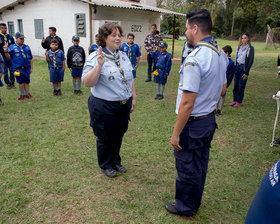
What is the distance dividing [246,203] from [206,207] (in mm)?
523

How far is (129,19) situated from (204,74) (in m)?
13.2

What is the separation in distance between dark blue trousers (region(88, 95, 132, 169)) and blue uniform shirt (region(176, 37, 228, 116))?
38.7 inches

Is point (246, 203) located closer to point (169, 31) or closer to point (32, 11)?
point (32, 11)

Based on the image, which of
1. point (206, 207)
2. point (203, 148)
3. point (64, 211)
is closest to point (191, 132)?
point (203, 148)

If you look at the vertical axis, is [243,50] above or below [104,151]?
above

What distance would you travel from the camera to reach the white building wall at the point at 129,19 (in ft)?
40.9

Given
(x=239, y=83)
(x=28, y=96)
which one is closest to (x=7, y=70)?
(x=28, y=96)

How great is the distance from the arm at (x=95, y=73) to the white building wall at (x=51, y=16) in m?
10.4

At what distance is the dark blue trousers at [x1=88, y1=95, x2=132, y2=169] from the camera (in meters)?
2.94

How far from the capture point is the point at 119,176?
346 centimetres

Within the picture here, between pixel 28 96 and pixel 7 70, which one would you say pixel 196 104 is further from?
pixel 7 70

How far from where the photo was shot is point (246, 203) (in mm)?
2973

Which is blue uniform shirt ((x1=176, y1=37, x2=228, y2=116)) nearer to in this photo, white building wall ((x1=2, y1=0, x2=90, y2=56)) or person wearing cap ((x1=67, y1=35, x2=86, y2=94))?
person wearing cap ((x1=67, y1=35, x2=86, y2=94))

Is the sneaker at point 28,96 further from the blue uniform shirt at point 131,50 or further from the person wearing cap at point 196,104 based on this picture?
the person wearing cap at point 196,104
